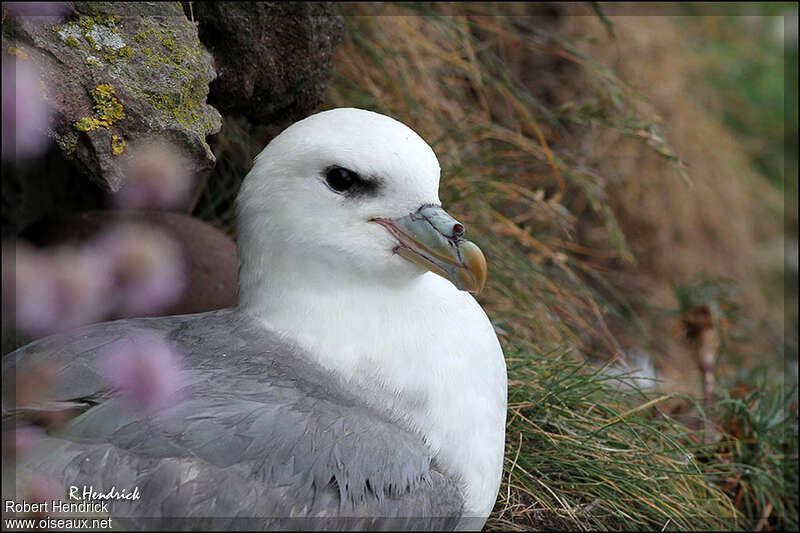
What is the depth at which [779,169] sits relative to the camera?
618 centimetres

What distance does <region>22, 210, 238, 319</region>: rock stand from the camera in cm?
273

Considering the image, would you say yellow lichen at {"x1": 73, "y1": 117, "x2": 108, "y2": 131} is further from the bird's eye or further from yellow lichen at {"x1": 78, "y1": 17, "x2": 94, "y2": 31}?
the bird's eye

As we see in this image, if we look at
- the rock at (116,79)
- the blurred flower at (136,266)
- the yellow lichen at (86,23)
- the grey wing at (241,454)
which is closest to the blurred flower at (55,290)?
the blurred flower at (136,266)

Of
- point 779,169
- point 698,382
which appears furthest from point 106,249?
point 779,169

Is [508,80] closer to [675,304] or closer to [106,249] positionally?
[675,304]

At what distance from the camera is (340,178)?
1960mm

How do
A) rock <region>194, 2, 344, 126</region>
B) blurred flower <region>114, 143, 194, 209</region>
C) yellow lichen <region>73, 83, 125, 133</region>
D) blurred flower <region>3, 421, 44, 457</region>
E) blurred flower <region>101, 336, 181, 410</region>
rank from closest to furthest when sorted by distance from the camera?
1. blurred flower <region>3, 421, 44, 457</region>
2. blurred flower <region>101, 336, 181, 410</region>
3. blurred flower <region>114, 143, 194, 209</region>
4. yellow lichen <region>73, 83, 125, 133</region>
5. rock <region>194, 2, 344, 126</region>

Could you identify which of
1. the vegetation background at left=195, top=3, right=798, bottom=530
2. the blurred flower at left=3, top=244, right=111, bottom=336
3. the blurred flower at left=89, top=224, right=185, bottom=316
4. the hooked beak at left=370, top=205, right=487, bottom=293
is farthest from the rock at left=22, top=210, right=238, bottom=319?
the blurred flower at left=3, top=244, right=111, bottom=336

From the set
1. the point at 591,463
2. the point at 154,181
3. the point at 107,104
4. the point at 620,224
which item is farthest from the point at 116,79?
the point at 620,224

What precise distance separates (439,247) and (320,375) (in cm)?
38

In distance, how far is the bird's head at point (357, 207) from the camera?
1.91 meters

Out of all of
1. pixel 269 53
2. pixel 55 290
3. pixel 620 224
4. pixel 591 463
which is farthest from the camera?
pixel 620 224

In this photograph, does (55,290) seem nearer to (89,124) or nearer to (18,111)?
(18,111)

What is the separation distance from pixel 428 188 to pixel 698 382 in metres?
2.47
